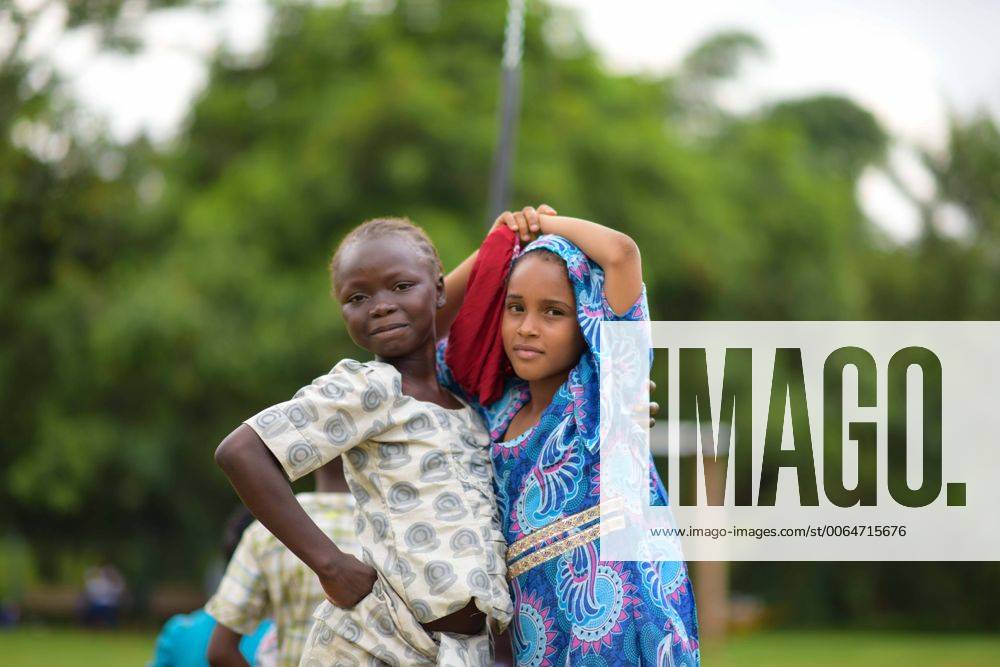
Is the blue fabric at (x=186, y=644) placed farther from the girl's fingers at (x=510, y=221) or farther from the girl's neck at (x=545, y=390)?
the girl's fingers at (x=510, y=221)

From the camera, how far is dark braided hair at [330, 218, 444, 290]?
3.24 m

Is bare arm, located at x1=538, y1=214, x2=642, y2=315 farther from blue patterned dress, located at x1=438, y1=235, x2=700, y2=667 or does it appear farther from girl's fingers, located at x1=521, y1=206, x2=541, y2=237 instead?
girl's fingers, located at x1=521, y1=206, x2=541, y2=237

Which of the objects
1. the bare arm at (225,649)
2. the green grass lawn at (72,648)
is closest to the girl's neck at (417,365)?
the bare arm at (225,649)

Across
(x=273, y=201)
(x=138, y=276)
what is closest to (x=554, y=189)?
(x=273, y=201)

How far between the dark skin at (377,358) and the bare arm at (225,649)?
1.12 m

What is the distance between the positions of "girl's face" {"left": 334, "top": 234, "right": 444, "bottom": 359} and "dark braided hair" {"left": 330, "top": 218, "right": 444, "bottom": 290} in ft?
0.05

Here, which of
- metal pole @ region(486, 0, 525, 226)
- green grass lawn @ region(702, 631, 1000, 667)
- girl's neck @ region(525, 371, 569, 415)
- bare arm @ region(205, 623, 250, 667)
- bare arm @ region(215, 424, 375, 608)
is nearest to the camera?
bare arm @ region(215, 424, 375, 608)

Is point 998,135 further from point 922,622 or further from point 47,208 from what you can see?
point 47,208

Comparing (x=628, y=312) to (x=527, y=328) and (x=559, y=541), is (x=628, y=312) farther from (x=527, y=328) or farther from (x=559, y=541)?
(x=559, y=541)

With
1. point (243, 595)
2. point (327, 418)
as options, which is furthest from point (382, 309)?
point (243, 595)

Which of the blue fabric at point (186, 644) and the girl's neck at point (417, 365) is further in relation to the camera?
the blue fabric at point (186, 644)

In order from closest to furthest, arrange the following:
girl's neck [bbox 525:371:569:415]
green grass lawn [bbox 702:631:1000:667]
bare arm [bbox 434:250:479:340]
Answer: girl's neck [bbox 525:371:569:415] → bare arm [bbox 434:250:479:340] → green grass lawn [bbox 702:631:1000:667]

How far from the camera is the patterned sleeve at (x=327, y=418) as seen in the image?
2936mm

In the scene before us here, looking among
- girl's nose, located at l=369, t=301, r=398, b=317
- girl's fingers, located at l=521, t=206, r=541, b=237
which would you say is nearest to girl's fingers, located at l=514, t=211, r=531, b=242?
girl's fingers, located at l=521, t=206, r=541, b=237
